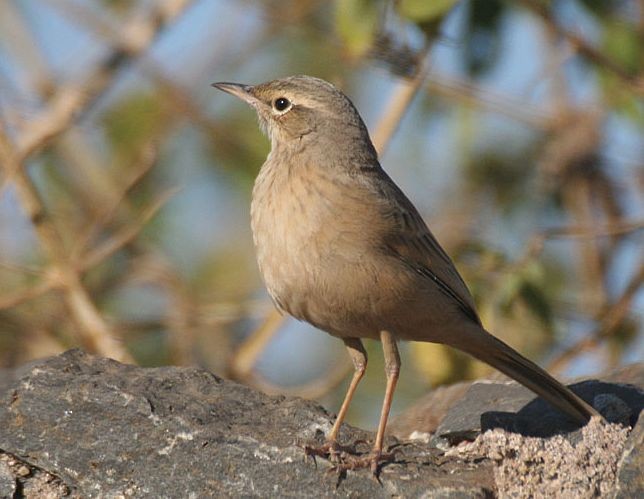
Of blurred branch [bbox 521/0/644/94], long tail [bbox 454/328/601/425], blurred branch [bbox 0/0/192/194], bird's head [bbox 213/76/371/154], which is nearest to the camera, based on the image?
long tail [bbox 454/328/601/425]

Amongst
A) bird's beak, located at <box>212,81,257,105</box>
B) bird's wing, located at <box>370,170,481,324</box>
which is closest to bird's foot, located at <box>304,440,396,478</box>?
bird's wing, located at <box>370,170,481,324</box>

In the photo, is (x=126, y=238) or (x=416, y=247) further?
(x=126, y=238)

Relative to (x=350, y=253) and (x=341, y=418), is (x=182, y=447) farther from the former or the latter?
(x=350, y=253)

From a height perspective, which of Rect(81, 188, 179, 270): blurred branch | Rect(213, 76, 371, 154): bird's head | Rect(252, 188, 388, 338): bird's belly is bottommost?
Rect(252, 188, 388, 338): bird's belly

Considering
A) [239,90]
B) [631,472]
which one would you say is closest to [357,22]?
[239,90]

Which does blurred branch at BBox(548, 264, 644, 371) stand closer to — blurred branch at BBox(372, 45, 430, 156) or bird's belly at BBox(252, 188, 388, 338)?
blurred branch at BBox(372, 45, 430, 156)

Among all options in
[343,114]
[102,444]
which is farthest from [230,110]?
[102,444]
